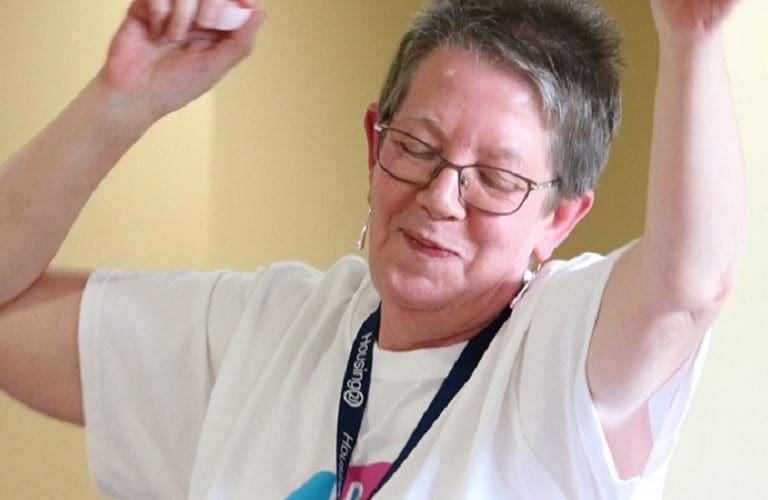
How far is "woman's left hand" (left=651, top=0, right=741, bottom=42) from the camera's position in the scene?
726 mm

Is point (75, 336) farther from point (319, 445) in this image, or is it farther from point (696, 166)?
point (696, 166)

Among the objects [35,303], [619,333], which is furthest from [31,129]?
[619,333]

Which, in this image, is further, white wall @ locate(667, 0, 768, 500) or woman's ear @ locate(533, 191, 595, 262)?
white wall @ locate(667, 0, 768, 500)

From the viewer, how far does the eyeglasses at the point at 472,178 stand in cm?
104

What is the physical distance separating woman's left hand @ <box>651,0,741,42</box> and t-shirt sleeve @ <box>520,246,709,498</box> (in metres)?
0.22

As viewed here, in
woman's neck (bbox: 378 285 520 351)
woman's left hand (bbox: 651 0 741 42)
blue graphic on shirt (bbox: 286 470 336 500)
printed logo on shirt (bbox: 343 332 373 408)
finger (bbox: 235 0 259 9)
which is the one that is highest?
woman's left hand (bbox: 651 0 741 42)

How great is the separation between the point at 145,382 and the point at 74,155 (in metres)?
0.29

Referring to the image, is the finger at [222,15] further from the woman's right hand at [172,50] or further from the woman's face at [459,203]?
the woman's face at [459,203]

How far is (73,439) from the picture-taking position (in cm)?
212

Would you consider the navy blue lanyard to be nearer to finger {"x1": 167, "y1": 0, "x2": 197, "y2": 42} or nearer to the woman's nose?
the woman's nose

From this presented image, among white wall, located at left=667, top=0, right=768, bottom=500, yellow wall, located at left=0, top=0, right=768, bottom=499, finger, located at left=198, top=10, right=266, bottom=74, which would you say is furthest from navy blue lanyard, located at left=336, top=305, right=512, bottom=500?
yellow wall, located at left=0, top=0, right=768, bottom=499

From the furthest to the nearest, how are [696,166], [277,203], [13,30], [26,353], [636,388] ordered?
1. [277,203]
2. [13,30]
3. [26,353]
4. [636,388]
5. [696,166]

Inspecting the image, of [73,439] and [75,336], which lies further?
[73,439]

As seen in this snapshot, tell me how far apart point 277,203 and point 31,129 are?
0.55 metres
